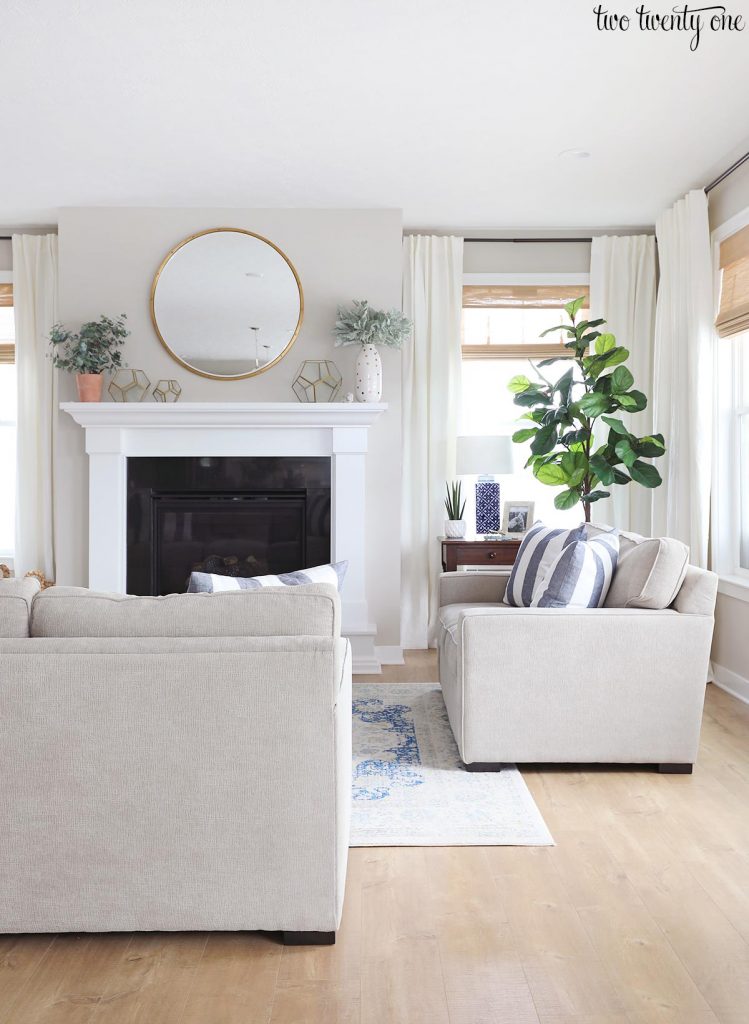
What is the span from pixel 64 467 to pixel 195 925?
380 cm

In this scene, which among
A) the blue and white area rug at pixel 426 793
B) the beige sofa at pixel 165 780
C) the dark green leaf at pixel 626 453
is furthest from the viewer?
the dark green leaf at pixel 626 453

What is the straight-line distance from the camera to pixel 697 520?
473 centimetres

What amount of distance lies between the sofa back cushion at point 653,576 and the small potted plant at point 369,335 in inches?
86.8

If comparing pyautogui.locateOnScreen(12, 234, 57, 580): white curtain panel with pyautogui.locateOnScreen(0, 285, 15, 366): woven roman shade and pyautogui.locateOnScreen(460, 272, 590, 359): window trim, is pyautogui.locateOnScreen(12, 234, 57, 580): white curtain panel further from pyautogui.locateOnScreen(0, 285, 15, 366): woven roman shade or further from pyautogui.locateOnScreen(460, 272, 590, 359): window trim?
pyautogui.locateOnScreen(460, 272, 590, 359): window trim

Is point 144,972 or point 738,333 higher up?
point 738,333

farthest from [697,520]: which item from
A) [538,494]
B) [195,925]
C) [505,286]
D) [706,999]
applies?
[195,925]

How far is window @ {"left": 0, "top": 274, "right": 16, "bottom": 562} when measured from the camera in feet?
19.1

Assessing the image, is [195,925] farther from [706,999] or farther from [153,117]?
[153,117]

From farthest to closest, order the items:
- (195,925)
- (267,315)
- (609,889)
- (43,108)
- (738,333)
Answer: (267,315) → (738,333) → (43,108) → (609,889) → (195,925)

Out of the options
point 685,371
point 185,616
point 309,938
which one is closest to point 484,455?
point 685,371

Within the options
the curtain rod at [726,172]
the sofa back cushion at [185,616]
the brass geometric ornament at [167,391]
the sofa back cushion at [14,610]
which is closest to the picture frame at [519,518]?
the curtain rod at [726,172]

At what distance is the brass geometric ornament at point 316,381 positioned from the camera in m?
5.35

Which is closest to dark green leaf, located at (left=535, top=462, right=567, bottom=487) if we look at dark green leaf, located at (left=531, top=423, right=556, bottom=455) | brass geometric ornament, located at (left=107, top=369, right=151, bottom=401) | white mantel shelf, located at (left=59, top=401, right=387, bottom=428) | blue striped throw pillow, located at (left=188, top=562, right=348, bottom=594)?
dark green leaf, located at (left=531, top=423, right=556, bottom=455)

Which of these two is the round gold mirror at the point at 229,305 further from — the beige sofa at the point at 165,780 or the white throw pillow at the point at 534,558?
the beige sofa at the point at 165,780
